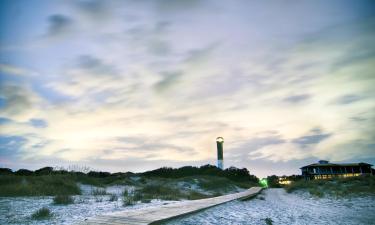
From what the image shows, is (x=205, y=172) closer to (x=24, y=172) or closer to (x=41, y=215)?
(x=24, y=172)

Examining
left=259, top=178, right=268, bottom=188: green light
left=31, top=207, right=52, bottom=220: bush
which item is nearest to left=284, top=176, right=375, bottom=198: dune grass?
left=31, top=207, right=52, bottom=220: bush

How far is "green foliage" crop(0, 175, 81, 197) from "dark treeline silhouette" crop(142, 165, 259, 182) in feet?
118

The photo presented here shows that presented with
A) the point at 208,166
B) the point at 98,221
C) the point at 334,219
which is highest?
the point at 208,166

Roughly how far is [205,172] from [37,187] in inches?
1657

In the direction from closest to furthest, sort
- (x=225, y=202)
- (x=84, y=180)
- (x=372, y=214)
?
(x=372, y=214) → (x=225, y=202) → (x=84, y=180)

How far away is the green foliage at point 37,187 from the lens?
49.8ft

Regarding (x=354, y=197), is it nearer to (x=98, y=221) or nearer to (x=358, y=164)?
(x=98, y=221)

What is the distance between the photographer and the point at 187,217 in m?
9.12

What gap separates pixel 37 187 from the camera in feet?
Answer: 54.8

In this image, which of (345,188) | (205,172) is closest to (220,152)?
(205,172)

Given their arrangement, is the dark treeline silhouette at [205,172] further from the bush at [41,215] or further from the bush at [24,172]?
the bush at [41,215]

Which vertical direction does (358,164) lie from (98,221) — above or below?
above

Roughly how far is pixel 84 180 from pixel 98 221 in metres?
20.7

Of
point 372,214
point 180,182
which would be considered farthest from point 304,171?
point 372,214
